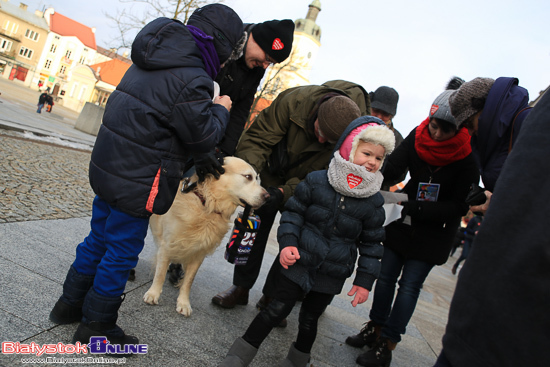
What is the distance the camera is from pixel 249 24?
10.4ft

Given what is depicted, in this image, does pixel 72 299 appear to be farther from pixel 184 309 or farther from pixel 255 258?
pixel 255 258

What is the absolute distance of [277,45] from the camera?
3018 millimetres

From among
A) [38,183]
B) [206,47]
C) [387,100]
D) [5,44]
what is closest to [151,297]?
[206,47]

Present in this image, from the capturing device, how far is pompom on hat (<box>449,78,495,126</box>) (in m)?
2.41

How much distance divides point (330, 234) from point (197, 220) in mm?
1149

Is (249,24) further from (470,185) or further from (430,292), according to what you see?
(430,292)


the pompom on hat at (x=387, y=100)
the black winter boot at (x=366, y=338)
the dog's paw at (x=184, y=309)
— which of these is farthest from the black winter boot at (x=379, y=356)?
the pompom on hat at (x=387, y=100)

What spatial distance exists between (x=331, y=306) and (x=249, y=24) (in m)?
3.32

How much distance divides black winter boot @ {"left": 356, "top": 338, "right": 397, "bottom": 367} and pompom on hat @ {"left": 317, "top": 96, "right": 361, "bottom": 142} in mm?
1698

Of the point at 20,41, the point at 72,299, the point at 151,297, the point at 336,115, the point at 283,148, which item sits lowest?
the point at 151,297

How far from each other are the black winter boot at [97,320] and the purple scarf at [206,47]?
4.76ft

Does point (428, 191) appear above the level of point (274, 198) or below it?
above

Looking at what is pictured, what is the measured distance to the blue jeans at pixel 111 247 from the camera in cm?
227

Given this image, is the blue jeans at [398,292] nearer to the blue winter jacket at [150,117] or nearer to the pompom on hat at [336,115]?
the pompom on hat at [336,115]
